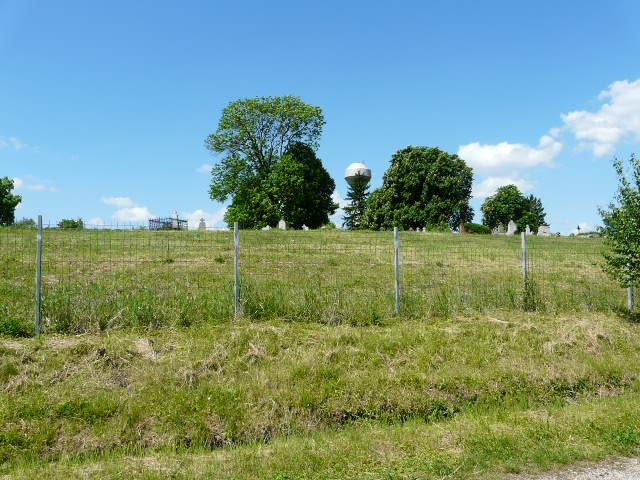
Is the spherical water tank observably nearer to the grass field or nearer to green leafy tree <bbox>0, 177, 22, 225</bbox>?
the grass field

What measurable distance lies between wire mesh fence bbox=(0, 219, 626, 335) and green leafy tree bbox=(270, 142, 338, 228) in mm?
22885

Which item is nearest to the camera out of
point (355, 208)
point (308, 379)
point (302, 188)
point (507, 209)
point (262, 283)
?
point (308, 379)

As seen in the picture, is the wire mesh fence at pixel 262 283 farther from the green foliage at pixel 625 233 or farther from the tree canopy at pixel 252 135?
the tree canopy at pixel 252 135

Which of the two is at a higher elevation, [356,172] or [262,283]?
[356,172]

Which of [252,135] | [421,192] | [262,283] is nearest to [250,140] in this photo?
[252,135]

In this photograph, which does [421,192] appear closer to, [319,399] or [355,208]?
[355,208]

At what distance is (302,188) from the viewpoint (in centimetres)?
4400

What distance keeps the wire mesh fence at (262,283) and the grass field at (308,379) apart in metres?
0.06

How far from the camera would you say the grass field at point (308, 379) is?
5543 millimetres

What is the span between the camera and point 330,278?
13461 millimetres

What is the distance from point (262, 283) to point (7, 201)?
2736 inches

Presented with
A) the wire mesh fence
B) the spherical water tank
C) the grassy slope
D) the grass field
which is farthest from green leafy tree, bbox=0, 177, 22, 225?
the grassy slope

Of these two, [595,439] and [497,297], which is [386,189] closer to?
[497,297]

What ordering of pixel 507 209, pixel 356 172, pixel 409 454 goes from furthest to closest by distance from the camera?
pixel 507 209 < pixel 356 172 < pixel 409 454
